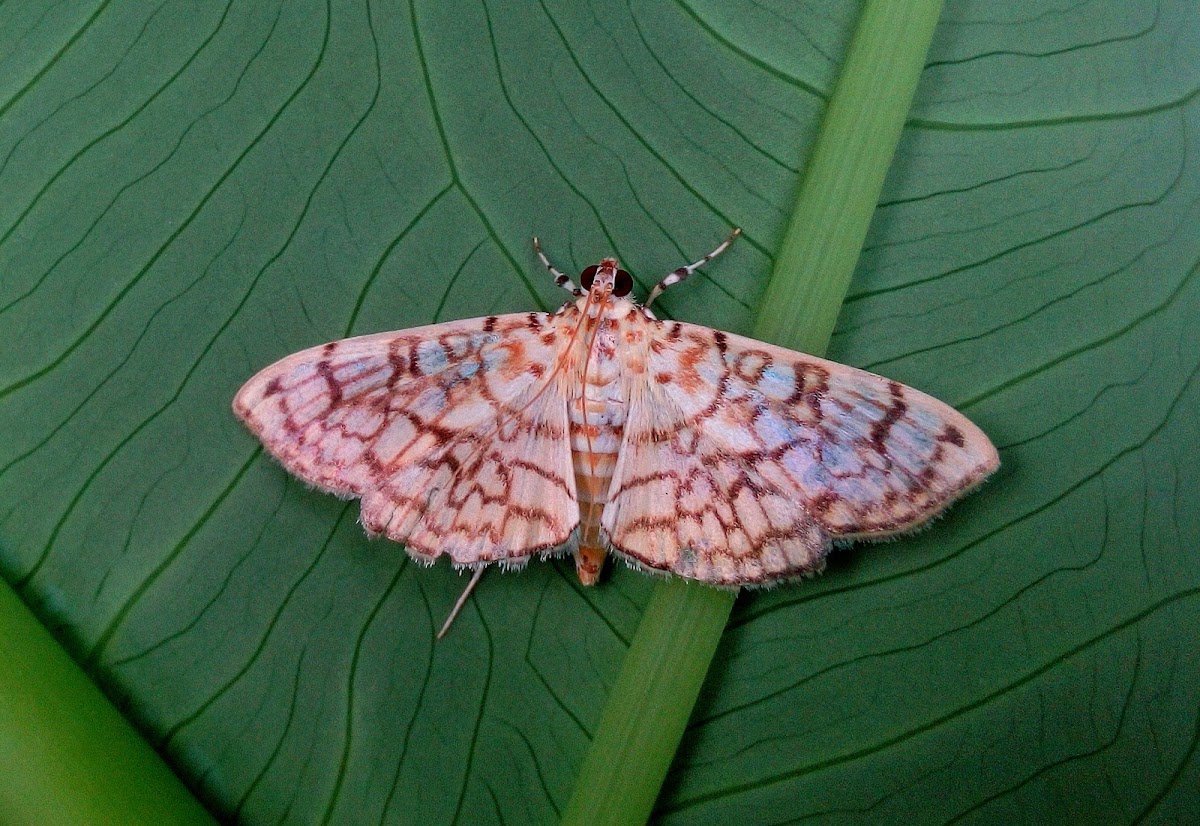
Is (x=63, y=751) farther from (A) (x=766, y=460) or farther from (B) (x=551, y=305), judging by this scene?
(A) (x=766, y=460)

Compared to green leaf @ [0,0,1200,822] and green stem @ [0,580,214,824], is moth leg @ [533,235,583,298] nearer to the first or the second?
green leaf @ [0,0,1200,822]

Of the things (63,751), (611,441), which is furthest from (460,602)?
(63,751)

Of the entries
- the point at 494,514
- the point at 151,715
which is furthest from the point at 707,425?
the point at 151,715

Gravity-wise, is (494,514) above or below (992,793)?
above

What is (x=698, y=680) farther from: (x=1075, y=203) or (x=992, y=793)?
(x=1075, y=203)

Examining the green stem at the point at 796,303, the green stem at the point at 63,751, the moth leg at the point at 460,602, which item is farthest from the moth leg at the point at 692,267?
the green stem at the point at 63,751

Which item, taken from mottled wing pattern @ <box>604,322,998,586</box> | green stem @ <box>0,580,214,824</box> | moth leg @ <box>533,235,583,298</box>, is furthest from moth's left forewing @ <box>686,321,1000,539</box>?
green stem @ <box>0,580,214,824</box>
